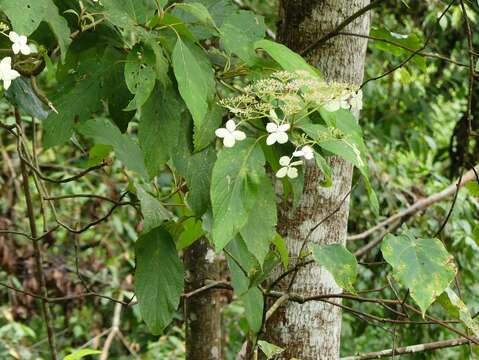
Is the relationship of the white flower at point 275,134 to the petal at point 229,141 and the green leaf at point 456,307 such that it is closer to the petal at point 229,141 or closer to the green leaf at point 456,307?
the petal at point 229,141

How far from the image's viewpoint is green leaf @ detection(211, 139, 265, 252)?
1052 mm

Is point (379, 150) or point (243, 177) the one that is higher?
point (379, 150)

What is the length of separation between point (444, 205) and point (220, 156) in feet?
7.56

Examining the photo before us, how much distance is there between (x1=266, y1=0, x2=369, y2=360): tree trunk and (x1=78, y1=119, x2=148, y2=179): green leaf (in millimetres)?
325

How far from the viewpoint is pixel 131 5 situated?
1.16m

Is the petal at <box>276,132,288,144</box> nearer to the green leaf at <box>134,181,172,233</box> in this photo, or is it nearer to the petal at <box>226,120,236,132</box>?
the petal at <box>226,120,236,132</box>

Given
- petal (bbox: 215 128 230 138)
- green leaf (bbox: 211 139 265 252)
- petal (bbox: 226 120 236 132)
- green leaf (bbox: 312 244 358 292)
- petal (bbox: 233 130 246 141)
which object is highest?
petal (bbox: 226 120 236 132)

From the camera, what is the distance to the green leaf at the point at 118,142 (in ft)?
4.71

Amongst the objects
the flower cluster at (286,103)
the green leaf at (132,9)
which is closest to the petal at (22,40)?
the green leaf at (132,9)

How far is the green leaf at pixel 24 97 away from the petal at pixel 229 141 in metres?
0.57

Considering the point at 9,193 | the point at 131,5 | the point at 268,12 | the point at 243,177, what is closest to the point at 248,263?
the point at 243,177

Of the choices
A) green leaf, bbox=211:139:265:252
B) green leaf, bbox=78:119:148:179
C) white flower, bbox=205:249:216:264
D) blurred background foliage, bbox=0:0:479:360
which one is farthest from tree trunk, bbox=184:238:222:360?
blurred background foliage, bbox=0:0:479:360

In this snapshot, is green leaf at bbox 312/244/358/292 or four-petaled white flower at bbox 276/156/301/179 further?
green leaf at bbox 312/244/358/292

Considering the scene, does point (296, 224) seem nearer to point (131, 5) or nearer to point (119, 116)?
point (119, 116)
